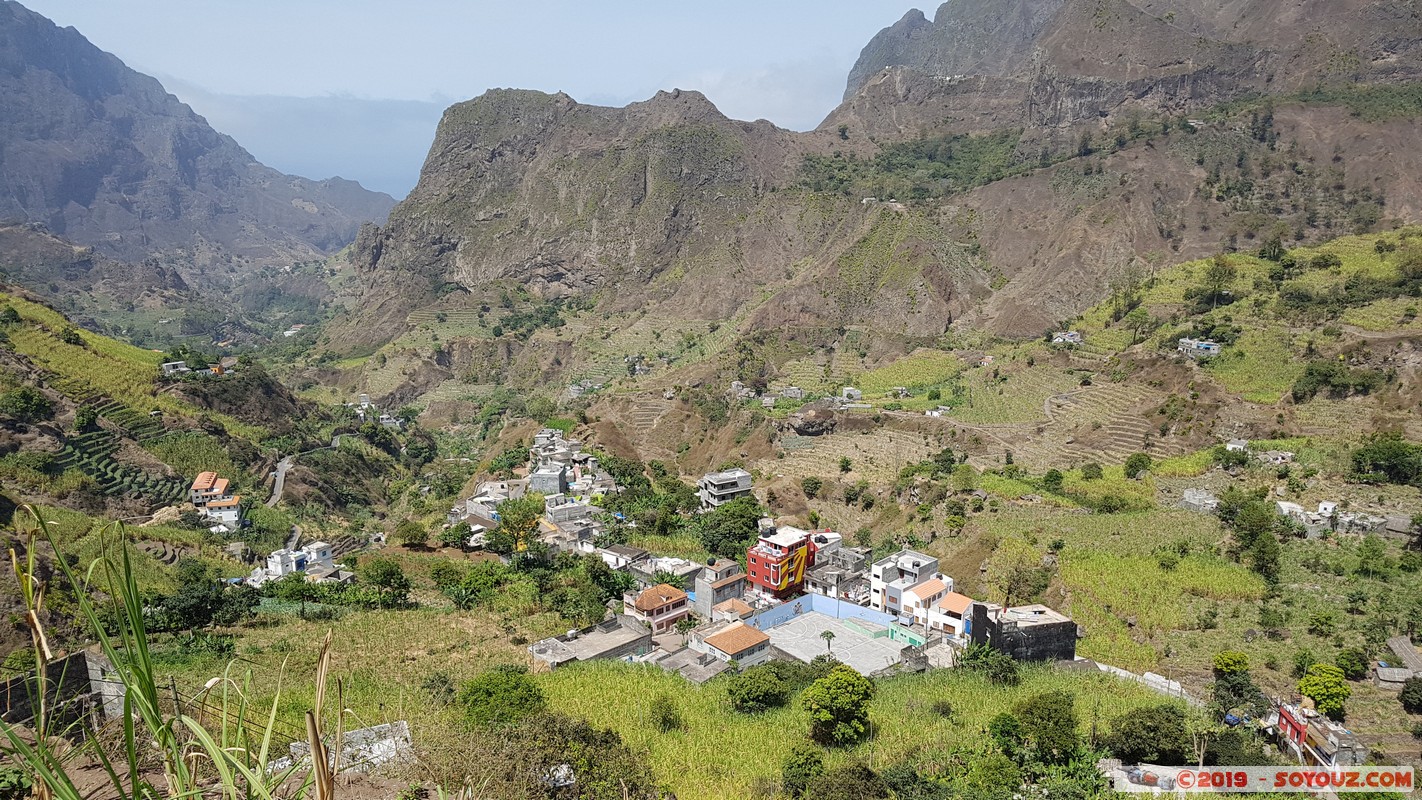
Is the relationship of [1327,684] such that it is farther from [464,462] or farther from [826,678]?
[464,462]

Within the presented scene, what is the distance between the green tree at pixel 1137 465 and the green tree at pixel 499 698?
35.0m

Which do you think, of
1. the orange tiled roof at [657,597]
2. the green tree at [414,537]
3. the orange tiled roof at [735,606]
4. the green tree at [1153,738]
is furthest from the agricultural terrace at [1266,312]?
the green tree at [414,537]

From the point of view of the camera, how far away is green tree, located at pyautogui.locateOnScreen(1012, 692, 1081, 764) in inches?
738

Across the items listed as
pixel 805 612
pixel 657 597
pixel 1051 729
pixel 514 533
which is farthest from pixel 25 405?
pixel 1051 729

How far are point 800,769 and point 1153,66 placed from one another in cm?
12209

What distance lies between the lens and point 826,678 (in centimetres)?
2142

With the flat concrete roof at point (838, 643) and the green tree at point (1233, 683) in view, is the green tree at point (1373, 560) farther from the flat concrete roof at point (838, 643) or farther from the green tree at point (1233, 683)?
the flat concrete roof at point (838, 643)

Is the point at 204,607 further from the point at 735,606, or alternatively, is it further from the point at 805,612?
the point at 805,612

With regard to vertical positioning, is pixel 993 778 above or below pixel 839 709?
above

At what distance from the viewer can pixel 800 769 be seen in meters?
18.0

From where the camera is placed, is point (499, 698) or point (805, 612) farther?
point (805, 612)

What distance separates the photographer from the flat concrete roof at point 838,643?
28500 millimetres

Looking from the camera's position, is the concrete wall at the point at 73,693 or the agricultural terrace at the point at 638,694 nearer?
the concrete wall at the point at 73,693

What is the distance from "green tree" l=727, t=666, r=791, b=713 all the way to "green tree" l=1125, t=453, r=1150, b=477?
2790 centimetres
